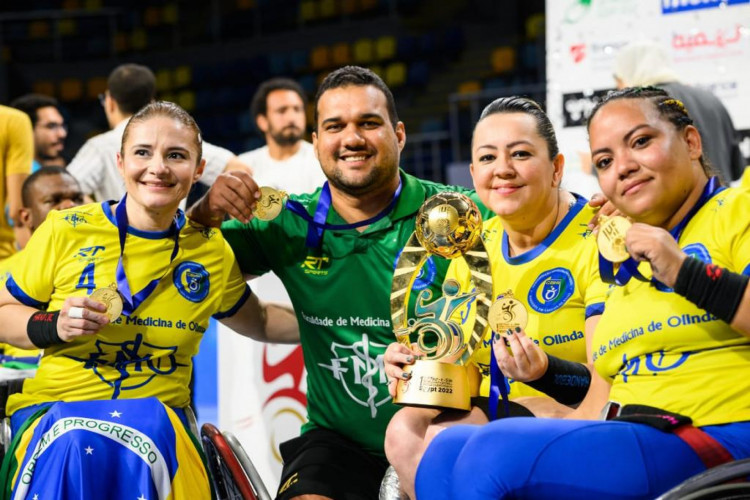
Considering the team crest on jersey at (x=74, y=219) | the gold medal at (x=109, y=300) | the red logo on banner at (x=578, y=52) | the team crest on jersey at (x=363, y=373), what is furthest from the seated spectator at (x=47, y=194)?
the red logo on banner at (x=578, y=52)

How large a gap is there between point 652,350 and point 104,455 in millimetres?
1342

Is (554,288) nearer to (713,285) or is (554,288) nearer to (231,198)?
(713,285)

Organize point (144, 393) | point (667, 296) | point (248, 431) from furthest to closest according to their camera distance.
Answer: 1. point (248, 431)
2. point (144, 393)
3. point (667, 296)

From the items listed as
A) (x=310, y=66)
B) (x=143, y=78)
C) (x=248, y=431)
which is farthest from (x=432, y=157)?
(x=248, y=431)

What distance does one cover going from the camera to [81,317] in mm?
2361

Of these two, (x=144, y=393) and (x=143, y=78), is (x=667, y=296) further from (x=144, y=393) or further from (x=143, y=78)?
(x=143, y=78)

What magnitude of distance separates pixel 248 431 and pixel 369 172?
1.70m

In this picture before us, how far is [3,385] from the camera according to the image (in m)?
2.72

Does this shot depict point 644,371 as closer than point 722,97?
Yes

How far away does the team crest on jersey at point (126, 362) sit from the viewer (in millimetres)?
2592

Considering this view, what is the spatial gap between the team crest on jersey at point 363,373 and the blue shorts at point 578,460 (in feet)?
2.92

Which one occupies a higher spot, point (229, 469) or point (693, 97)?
point (693, 97)

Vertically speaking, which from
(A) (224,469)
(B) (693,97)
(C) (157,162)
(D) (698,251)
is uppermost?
(B) (693,97)

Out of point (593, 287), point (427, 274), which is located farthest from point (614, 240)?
point (427, 274)
